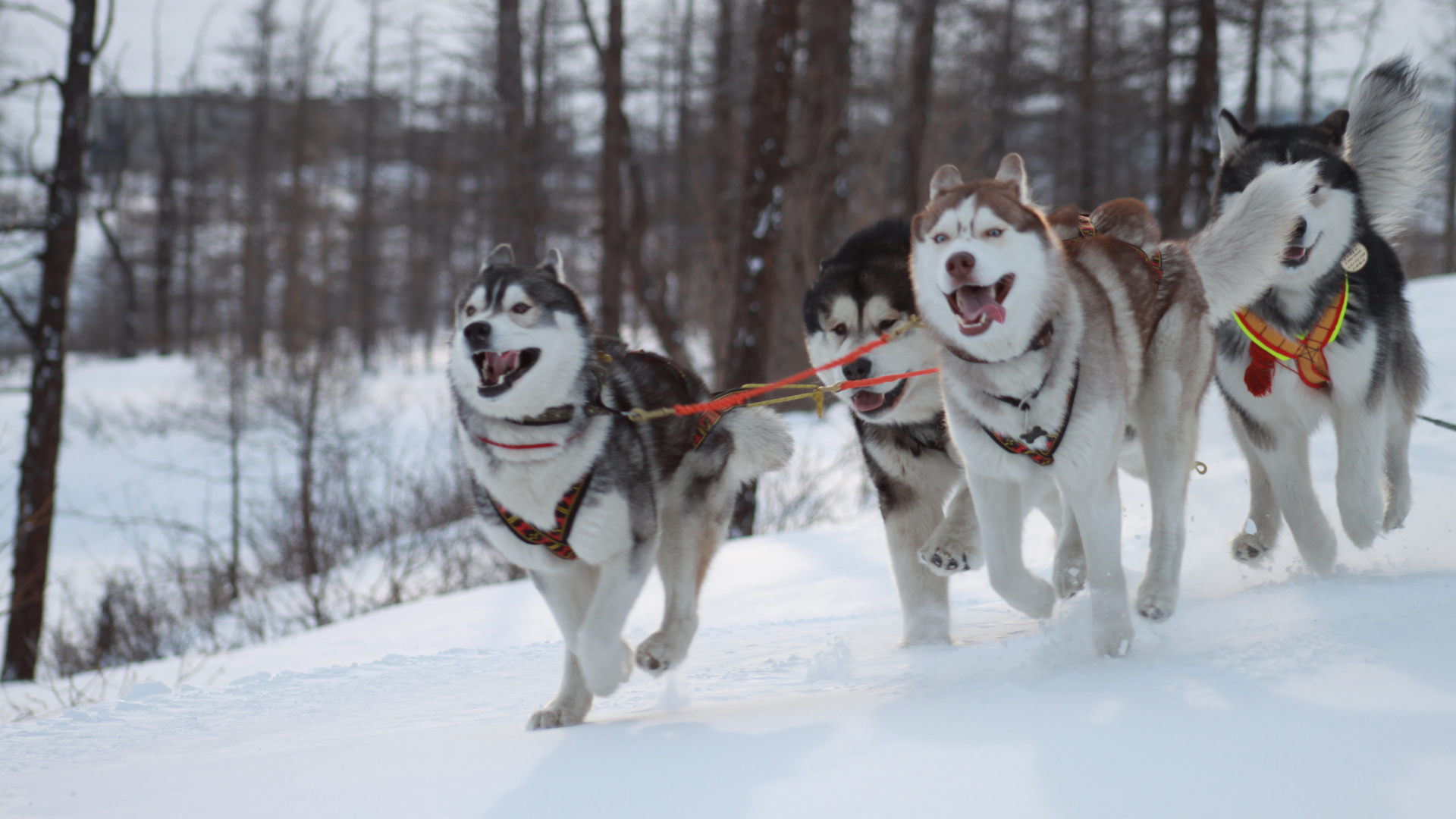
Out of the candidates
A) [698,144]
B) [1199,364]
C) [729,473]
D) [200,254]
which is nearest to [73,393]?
[200,254]

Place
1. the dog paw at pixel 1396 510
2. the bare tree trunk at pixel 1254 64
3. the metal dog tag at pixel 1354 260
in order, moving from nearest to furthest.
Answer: the metal dog tag at pixel 1354 260 < the dog paw at pixel 1396 510 < the bare tree trunk at pixel 1254 64

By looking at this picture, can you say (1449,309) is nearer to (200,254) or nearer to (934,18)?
(934,18)

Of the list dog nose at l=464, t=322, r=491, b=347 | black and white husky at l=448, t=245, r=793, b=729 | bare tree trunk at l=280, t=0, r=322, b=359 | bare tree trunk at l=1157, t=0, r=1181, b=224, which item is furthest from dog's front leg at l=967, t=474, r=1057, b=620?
bare tree trunk at l=280, t=0, r=322, b=359

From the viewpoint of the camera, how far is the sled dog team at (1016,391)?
2.77m

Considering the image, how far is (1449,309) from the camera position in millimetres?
8352

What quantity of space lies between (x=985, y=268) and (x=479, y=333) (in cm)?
142

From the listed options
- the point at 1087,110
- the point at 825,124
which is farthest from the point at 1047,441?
the point at 1087,110

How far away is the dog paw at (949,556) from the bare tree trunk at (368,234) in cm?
2310

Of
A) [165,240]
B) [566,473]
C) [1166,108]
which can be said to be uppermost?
[1166,108]

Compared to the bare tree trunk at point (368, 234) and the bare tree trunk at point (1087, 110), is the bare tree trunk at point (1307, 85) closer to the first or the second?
the bare tree trunk at point (1087, 110)

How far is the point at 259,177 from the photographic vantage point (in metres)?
23.5

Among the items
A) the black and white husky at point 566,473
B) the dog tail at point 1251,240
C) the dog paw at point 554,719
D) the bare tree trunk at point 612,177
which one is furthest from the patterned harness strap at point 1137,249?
the bare tree trunk at point 612,177

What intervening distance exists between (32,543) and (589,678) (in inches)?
294

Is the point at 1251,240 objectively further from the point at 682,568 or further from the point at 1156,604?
the point at 682,568
